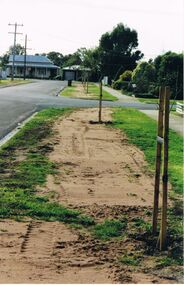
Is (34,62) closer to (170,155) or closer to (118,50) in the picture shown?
(118,50)

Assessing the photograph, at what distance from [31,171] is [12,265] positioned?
4646mm

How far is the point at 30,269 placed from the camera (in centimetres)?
525

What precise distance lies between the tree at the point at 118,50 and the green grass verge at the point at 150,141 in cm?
5906

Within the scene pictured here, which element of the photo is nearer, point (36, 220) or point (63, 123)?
point (36, 220)

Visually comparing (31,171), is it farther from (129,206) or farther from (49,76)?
(49,76)

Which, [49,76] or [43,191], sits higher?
[49,76]

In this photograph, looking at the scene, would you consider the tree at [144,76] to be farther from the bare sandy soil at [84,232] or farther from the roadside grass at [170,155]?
the bare sandy soil at [84,232]

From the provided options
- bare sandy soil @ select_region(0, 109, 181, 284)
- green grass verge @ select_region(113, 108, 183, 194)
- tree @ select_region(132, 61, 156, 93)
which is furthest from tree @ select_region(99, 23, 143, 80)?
bare sandy soil @ select_region(0, 109, 181, 284)

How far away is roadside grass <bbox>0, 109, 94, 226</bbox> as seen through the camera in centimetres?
719

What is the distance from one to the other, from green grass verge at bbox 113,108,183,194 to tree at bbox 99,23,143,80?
194ft

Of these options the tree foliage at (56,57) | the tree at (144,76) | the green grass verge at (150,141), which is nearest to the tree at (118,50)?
the tree at (144,76)

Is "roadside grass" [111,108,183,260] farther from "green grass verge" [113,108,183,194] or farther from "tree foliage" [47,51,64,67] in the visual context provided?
"tree foliage" [47,51,64,67]

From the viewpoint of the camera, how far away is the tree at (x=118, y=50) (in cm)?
8150

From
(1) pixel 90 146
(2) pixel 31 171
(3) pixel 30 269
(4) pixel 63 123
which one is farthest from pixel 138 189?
(4) pixel 63 123
